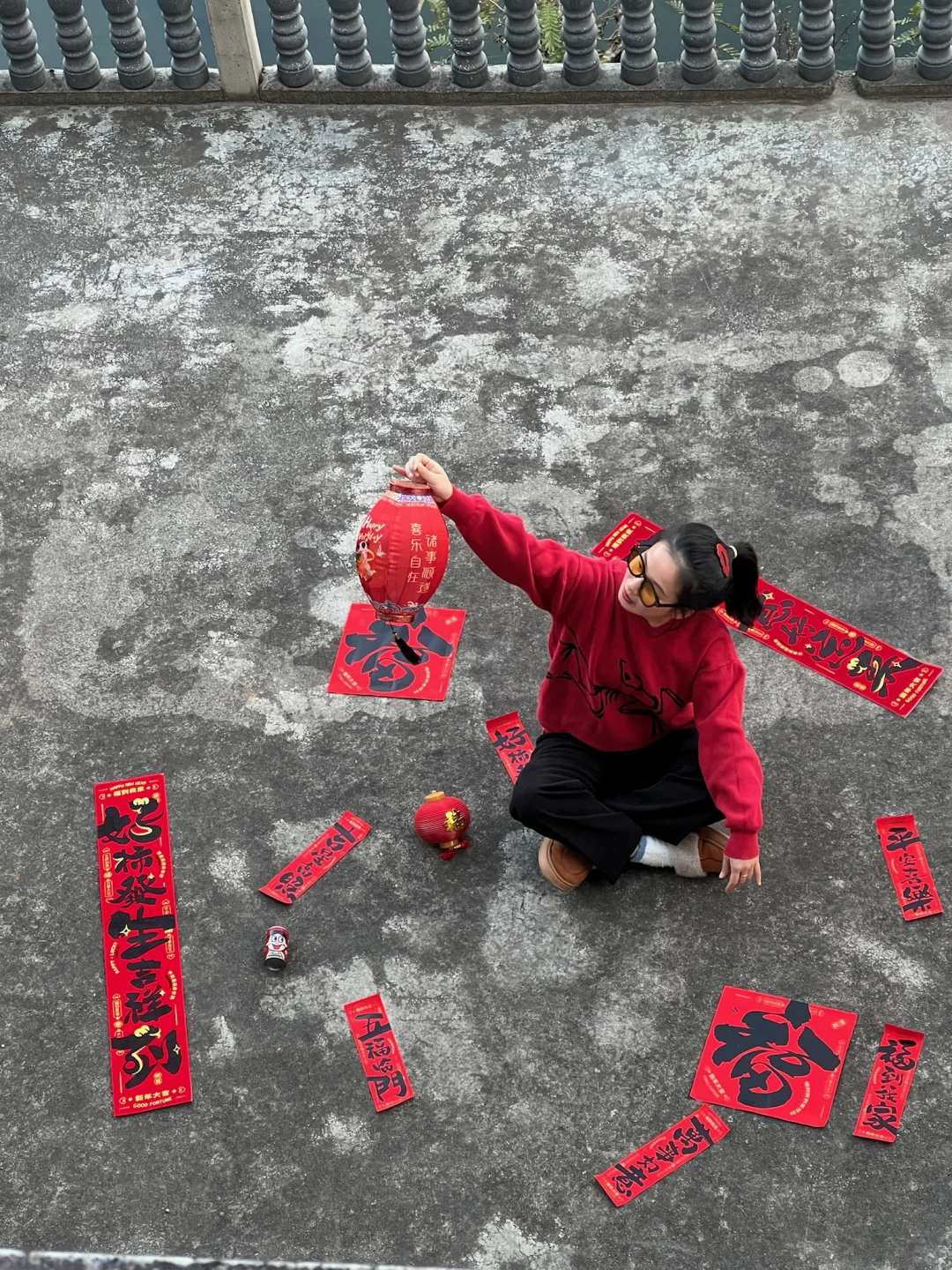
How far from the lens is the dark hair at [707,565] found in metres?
3.05

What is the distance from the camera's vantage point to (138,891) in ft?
11.7

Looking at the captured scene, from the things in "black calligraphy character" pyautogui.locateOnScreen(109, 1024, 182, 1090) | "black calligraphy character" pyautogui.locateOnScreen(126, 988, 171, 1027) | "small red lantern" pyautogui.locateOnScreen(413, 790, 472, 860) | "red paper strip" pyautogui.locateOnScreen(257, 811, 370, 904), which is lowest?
"black calligraphy character" pyautogui.locateOnScreen(109, 1024, 182, 1090)

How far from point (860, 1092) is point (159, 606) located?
2.60 metres

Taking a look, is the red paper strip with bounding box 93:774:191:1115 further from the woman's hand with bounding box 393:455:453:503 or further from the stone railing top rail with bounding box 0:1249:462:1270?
the stone railing top rail with bounding box 0:1249:462:1270

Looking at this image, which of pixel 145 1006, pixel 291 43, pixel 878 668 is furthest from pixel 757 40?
pixel 145 1006

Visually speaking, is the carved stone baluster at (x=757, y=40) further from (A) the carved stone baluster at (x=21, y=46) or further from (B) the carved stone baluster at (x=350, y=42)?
(A) the carved stone baluster at (x=21, y=46)

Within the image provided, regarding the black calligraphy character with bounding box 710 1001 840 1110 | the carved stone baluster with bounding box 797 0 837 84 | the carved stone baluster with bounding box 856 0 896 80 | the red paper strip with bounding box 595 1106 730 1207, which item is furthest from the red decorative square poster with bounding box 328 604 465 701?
the carved stone baluster with bounding box 856 0 896 80

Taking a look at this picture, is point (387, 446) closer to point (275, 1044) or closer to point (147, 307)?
point (147, 307)

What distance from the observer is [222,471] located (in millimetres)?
4676

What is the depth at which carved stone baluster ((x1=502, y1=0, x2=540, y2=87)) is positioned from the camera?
19.1 feet

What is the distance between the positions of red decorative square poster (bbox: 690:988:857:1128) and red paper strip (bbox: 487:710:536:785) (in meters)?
0.91

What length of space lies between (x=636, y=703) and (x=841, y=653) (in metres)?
0.94

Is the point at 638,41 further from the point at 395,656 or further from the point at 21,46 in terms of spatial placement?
the point at 395,656

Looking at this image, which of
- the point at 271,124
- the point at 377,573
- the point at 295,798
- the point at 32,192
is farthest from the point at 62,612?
the point at 271,124
